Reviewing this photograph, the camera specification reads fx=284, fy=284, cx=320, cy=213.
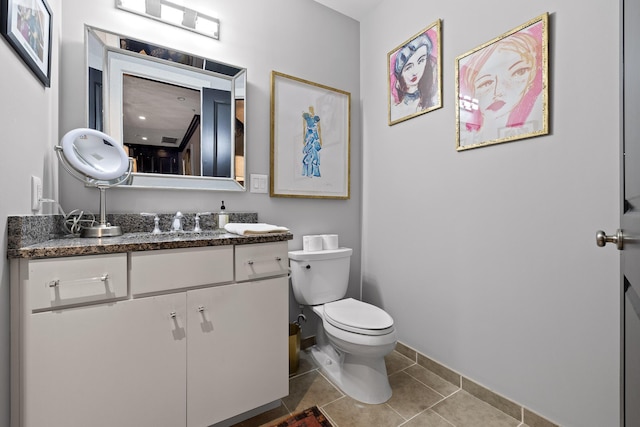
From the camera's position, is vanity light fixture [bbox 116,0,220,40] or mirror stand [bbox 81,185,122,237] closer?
mirror stand [bbox 81,185,122,237]

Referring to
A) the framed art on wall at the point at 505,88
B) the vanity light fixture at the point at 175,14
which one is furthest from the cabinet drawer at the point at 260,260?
the vanity light fixture at the point at 175,14

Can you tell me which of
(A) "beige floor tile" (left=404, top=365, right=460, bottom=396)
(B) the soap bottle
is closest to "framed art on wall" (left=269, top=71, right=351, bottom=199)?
(B) the soap bottle

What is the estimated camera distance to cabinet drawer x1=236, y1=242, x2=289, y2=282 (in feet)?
4.21

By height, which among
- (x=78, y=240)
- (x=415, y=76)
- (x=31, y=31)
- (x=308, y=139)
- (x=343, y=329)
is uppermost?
(x=415, y=76)

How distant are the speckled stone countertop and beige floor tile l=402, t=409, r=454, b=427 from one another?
42.3 inches

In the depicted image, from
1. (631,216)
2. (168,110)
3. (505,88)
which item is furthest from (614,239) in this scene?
(168,110)

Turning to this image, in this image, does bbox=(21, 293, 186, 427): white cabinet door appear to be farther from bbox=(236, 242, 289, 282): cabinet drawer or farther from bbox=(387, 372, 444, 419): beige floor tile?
bbox=(387, 372, 444, 419): beige floor tile

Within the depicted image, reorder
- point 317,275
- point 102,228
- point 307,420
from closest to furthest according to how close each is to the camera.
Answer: point 102,228 < point 307,420 < point 317,275

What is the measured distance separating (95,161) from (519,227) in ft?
6.65

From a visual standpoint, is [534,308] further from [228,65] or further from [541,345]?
[228,65]

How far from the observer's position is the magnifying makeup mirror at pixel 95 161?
4.01ft

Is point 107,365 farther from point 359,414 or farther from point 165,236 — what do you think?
point 359,414

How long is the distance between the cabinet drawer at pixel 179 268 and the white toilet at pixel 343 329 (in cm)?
65

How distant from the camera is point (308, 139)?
6.82ft
